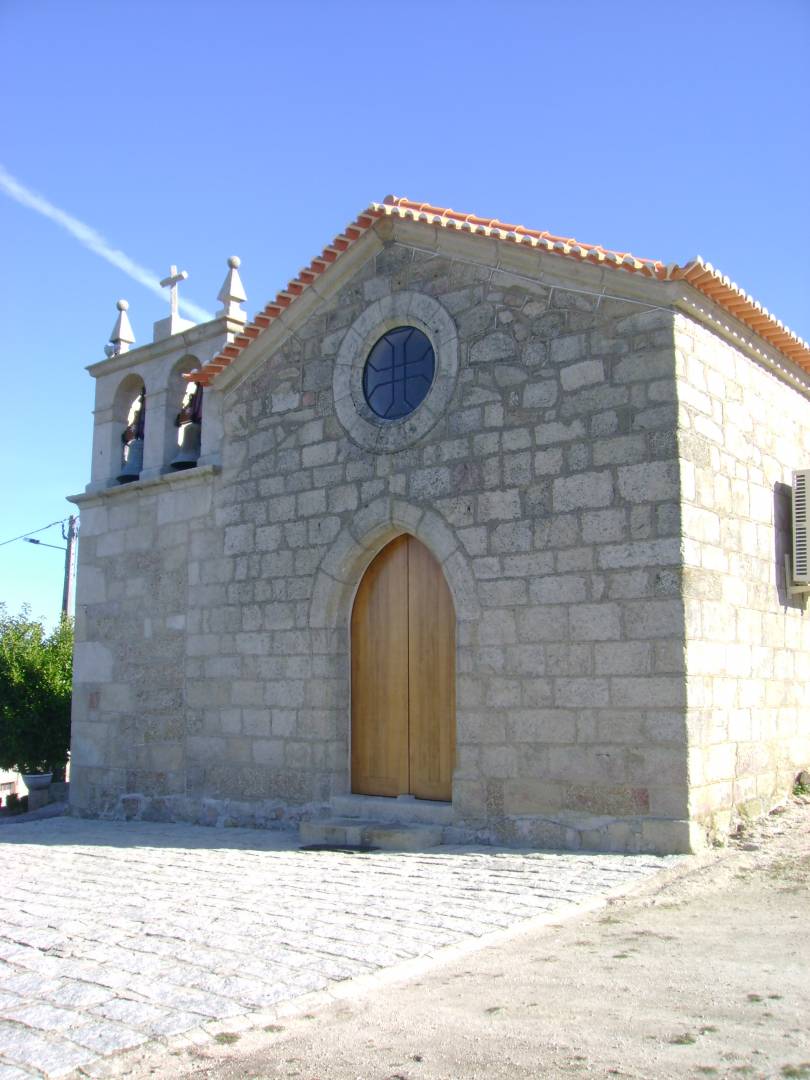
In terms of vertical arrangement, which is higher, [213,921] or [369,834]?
[369,834]

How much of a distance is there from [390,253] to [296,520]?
2.39 meters

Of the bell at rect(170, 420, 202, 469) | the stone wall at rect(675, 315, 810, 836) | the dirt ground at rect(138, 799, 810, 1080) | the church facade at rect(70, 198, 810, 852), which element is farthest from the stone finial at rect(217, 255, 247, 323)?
the dirt ground at rect(138, 799, 810, 1080)

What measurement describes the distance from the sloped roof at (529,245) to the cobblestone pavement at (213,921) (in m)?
3.87

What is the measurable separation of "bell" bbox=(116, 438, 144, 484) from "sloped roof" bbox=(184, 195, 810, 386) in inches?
59.0

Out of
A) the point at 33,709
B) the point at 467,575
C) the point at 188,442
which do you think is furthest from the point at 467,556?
the point at 33,709

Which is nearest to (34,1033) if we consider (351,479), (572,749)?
(572,749)

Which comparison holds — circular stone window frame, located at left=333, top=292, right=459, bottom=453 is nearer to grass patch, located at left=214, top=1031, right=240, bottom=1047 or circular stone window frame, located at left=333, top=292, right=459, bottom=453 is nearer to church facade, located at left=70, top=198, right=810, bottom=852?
church facade, located at left=70, top=198, right=810, bottom=852

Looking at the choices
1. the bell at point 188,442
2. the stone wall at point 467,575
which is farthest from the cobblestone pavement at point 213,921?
the bell at point 188,442

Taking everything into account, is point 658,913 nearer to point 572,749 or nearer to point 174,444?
point 572,749

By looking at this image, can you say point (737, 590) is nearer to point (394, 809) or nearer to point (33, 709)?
point (394, 809)

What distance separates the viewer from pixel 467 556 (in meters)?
7.79

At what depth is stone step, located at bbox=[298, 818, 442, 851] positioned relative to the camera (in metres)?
7.51

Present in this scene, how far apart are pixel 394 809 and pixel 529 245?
435 cm

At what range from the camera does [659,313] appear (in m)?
7.11
